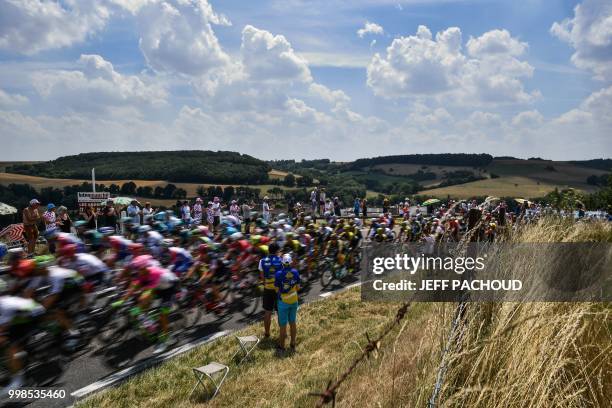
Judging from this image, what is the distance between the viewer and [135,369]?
6496 millimetres

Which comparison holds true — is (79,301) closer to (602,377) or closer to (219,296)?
(219,296)

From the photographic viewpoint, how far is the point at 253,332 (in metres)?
8.24

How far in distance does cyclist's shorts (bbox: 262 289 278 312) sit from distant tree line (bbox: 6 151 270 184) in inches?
2693

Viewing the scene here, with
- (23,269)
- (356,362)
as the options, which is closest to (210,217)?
(23,269)

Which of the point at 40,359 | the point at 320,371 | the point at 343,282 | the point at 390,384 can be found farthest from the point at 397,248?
the point at 390,384

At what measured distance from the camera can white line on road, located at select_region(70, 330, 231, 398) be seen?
582cm

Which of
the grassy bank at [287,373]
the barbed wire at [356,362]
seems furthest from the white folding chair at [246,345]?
the barbed wire at [356,362]

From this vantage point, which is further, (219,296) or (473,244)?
(219,296)

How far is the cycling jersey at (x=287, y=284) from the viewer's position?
756 cm

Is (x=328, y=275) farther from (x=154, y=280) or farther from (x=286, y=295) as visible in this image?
Answer: (x=154, y=280)

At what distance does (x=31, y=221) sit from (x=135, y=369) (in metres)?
8.57

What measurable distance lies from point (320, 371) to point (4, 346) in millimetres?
4207

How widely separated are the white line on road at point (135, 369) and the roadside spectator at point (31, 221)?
8066 mm

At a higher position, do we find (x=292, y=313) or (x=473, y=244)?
Answer: (x=473, y=244)
